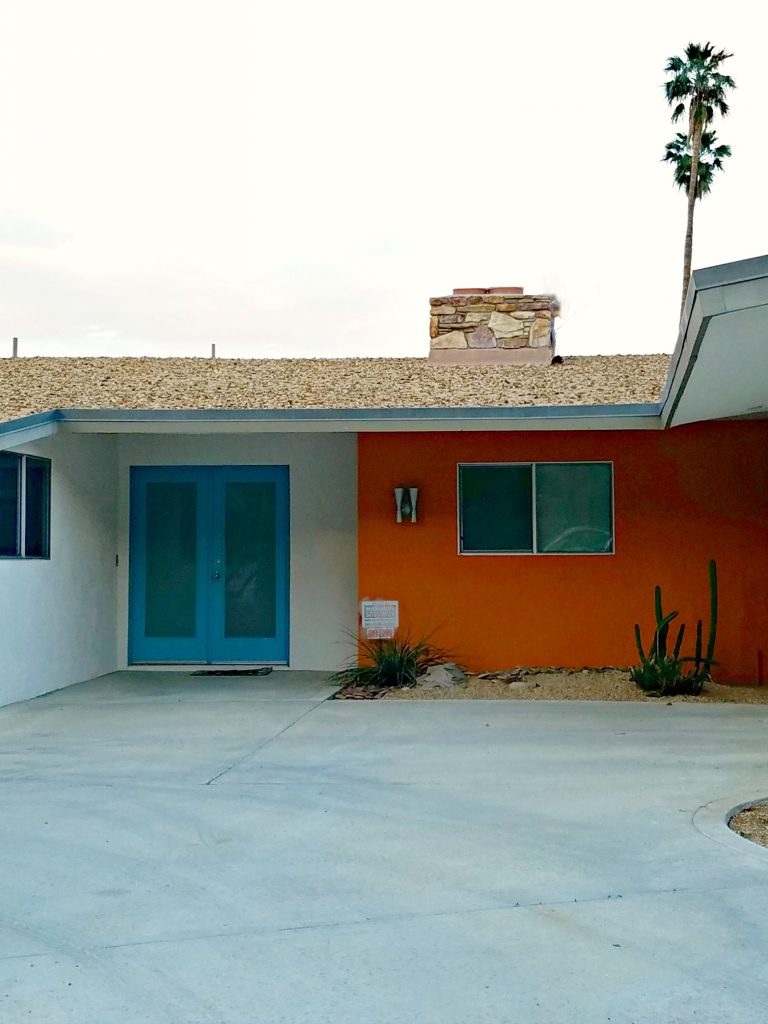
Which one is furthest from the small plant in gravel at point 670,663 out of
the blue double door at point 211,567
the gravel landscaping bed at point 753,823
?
the gravel landscaping bed at point 753,823

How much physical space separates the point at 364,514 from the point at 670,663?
3.20 metres

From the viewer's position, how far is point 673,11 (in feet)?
68.7

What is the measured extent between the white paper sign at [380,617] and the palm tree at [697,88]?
1829 cm

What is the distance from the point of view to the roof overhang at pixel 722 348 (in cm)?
556

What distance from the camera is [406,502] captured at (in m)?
11.3

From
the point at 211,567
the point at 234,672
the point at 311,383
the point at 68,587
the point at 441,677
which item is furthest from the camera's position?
the point at 311,383

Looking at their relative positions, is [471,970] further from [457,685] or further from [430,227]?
[430,227]

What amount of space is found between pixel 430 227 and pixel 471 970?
2314 cm

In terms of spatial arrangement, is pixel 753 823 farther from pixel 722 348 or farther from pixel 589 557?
pixel 589 557

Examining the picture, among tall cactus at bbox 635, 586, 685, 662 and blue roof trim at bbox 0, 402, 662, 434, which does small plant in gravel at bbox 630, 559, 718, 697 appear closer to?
tall cactus at bbox 635, 586, 685, 662

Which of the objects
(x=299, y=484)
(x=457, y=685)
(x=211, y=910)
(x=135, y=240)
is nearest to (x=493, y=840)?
(x=211, y=910)

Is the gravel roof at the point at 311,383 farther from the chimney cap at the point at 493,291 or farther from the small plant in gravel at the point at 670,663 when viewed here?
the small plant in gravel at the point at 670,663

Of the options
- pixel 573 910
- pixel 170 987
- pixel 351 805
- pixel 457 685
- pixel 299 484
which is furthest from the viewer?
pixel 299 484

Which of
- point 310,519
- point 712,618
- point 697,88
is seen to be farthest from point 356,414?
point 697,88
